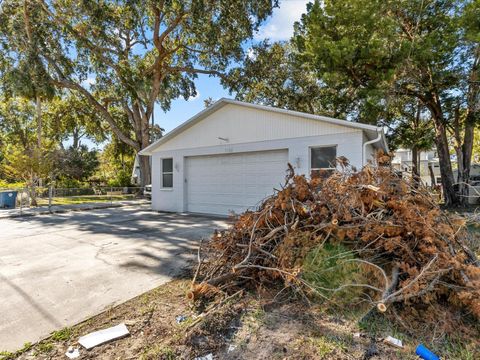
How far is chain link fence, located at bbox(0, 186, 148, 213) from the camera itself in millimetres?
13320

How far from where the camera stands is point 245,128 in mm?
9609

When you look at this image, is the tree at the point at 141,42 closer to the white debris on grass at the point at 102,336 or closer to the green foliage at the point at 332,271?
the green foliage at the point at 332,271

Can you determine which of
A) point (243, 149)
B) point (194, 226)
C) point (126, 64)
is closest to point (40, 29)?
point (126, 64)

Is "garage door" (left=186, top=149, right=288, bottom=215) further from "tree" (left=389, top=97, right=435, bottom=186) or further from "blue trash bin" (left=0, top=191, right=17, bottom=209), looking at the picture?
"tree" (left=389, top=97, right=435, bottom=186)

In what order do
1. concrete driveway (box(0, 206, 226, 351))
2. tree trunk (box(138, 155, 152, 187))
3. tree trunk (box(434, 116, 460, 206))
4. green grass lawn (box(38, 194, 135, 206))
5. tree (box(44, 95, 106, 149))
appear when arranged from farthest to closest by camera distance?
tree (box(44, 95, 106, 149))
tree trunk (box(138, 155, 152, 187))
green grass lawn (box(38, 194, 135, 206))
tree trunk (box(434, 116, 460, 206))
concrete driveway (box(0, 206, 226, 351))

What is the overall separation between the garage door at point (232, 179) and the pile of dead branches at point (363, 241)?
4.84 m

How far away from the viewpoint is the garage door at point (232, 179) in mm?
9242

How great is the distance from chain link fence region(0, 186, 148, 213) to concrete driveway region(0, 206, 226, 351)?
5.57m

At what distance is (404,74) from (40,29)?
1791cm

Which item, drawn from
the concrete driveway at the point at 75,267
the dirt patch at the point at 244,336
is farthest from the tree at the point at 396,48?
the dirt patch at the point at 244,336

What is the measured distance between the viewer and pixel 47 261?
4867mm

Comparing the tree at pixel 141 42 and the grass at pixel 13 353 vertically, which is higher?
the tree at pixel 141 42

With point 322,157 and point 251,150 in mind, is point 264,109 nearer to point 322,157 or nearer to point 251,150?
point 251,150

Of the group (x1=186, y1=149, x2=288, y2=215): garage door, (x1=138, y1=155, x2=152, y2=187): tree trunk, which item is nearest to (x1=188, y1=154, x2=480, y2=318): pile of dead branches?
(x1=186, y1=149, x2=288, y2=215): garage door
